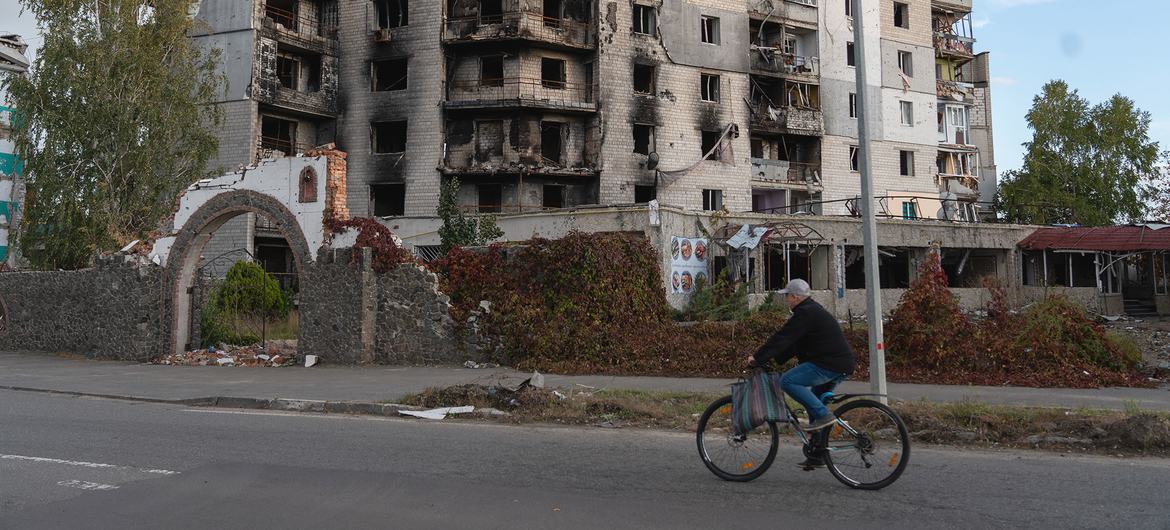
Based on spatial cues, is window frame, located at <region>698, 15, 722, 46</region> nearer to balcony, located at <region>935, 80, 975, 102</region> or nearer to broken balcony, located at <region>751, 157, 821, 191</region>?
broken balcony, located at <region>751, 157, 821, 191</region>

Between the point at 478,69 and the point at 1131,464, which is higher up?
the point at 478,69

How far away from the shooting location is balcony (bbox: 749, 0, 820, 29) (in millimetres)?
40122

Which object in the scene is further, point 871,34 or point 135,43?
point 871,34

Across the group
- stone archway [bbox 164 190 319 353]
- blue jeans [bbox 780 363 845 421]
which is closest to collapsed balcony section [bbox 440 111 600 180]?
stone archway [bbox 164 190 319 353]

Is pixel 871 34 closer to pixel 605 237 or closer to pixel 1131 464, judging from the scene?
pixel 605 237

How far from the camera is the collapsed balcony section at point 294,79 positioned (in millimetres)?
35375

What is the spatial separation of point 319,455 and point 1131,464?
8411 mm

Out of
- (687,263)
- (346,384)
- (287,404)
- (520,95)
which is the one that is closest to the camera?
(287,404)

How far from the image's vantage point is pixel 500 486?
22.2 ft

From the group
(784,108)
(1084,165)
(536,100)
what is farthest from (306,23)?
(1084,165)

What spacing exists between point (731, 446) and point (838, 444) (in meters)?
0.94

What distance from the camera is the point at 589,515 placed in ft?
19.1

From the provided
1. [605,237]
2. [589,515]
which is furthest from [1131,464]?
[605,237]

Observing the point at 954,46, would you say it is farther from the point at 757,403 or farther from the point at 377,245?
the point at 757,403
